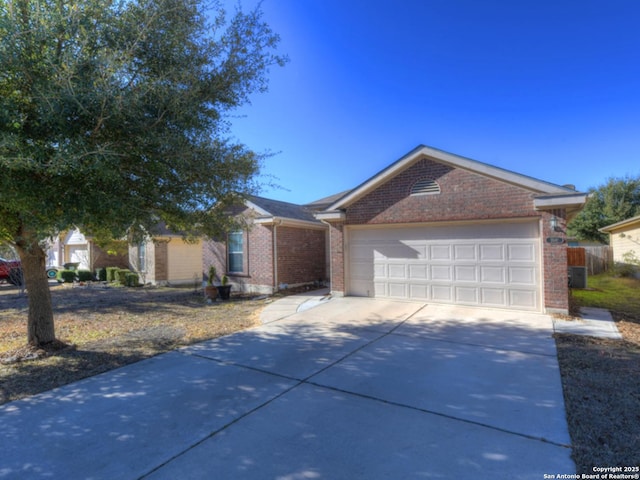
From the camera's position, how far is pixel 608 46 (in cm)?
897

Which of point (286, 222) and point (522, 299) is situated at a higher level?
point (286, 222)

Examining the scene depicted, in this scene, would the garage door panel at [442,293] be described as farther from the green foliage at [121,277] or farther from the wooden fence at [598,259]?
the green foliage at [121,277]

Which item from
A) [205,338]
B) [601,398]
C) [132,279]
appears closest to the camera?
[601,398]

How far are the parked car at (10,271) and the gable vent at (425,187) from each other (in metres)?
19.5

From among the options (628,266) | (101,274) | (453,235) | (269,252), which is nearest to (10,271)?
(101,274)

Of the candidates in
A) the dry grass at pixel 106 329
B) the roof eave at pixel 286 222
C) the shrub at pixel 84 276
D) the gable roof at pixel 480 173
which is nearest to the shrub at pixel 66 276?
the shrub at pixel 84 276

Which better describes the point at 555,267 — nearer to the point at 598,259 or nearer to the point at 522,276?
the point at 522,276

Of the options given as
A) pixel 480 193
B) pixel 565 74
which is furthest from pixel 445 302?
Answer: pixel 565 74

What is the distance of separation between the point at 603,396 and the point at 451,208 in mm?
5725

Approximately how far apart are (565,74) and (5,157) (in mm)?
13358

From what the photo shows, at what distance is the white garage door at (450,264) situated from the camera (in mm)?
8148

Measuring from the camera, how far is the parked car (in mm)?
16469

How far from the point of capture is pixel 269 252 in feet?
41.9

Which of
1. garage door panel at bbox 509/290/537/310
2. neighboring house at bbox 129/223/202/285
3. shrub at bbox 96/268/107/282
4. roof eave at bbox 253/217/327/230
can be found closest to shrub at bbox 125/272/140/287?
neighboring house at bbox 129/223/202/285
